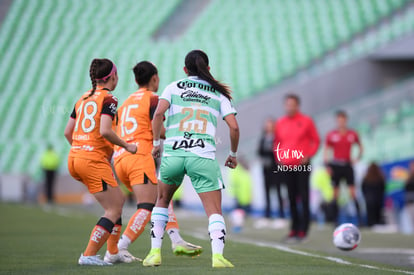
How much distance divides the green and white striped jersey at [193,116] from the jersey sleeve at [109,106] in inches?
20.9

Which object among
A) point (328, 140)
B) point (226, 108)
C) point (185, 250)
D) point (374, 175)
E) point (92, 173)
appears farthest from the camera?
point (374, 175)

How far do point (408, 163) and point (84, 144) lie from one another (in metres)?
11.4

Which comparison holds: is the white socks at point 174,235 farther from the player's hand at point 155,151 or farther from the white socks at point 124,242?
the player's hand at point 155,151

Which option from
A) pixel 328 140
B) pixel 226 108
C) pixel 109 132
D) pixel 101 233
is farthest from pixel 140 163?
pixel 328 140

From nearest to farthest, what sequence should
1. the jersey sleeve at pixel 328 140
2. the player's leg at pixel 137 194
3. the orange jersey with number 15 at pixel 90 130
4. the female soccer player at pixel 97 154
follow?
1. the female soccer player at pixel 97 154
2. the orange jersey with number 15 at pixel 90 130
3. the player's leg at pixel 137 194
4. the jersey sleeve at pixel 328 140

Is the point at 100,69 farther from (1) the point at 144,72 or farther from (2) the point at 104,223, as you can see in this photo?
(2) the point at 104,223

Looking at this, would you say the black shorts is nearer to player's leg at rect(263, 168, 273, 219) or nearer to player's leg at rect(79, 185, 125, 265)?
player's leg at rect(263, 168, 273, 219)

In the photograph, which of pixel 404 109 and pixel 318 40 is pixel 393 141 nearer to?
pixel 404 109

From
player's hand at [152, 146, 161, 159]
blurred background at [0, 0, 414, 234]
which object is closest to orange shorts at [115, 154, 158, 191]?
player's hand at [152, 146, 161, 159]

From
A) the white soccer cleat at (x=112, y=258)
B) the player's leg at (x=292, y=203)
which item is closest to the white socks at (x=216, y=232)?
the white soccer cleat at (x=112, y=258)

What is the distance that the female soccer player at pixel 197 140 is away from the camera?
6445 millimetres

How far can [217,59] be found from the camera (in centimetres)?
3086

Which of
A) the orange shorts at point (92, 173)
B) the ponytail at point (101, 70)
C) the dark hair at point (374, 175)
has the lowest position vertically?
the orange shorts at point (92, 173)

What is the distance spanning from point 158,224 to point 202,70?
1.41m
